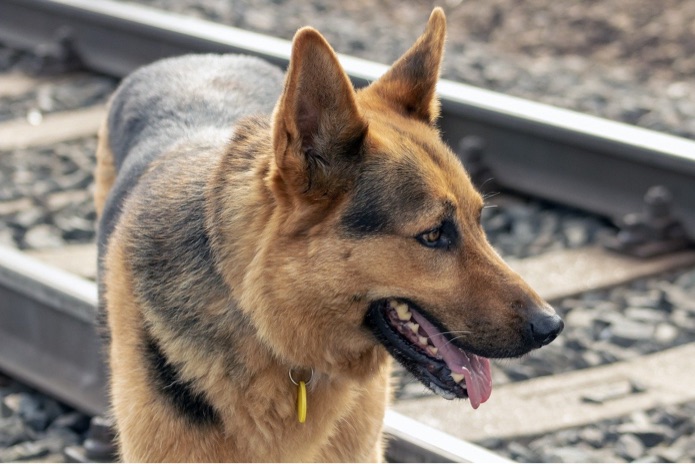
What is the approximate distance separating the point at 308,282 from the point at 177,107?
1.60 m

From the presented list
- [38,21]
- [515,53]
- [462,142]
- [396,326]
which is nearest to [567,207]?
[462,142]

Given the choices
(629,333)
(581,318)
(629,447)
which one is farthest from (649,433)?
(581,318)

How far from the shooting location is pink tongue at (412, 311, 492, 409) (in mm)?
3938

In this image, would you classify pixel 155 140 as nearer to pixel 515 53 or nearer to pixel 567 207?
pixel 567 207

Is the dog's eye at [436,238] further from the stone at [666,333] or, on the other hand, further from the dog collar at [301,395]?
the stone at [666,333]

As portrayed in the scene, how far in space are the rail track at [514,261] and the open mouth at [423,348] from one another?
749mm

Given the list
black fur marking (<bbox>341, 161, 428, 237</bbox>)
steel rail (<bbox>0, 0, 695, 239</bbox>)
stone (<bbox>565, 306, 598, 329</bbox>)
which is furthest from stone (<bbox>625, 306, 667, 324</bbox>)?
black fur marking (<bbox>341, 161, 428, 237</bbox>)

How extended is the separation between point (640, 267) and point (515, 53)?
12.3ft

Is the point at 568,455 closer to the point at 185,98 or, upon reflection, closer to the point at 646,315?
the point at 646,315

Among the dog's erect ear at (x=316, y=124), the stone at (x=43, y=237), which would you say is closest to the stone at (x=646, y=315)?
the dog's erect ear at (x=316, y=124)

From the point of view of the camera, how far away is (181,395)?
13.6ft

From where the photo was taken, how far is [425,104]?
14.3 feet

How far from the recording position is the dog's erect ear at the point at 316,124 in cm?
362

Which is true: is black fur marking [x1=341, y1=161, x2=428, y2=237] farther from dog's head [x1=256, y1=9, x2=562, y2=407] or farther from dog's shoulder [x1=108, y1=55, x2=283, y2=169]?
dog's shoulder [x1=108, y1=55, x2=283, y2=169]
